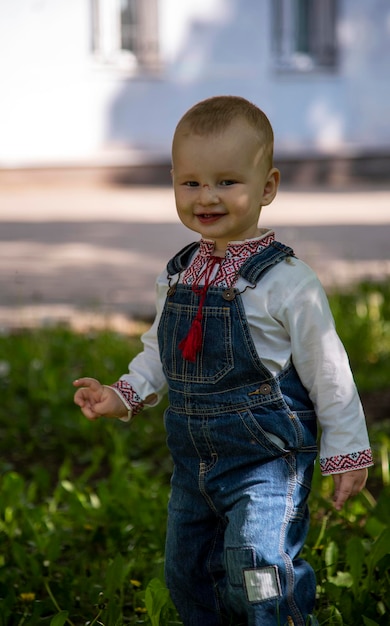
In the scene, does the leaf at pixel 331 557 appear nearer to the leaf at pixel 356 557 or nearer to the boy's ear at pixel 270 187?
the leaf at pixel 356 557

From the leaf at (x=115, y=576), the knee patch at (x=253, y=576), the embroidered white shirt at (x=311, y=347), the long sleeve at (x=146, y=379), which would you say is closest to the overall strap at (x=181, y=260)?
the long sleeve at (x=146, y=379)

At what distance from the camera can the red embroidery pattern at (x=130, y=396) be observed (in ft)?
7.70

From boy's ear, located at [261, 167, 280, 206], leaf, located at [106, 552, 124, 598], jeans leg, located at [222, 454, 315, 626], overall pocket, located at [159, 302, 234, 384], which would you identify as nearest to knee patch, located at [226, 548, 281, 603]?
jeans leg, located at [222, 454, 315, 626]

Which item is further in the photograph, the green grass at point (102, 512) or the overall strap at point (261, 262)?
the green grass at point (102, 512)

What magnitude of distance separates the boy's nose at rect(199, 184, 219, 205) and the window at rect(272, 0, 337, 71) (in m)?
14.5

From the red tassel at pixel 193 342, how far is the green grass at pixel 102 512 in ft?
1.69

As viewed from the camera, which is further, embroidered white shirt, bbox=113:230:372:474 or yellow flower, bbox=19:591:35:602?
yellow flower, bbox=19:591:35:602

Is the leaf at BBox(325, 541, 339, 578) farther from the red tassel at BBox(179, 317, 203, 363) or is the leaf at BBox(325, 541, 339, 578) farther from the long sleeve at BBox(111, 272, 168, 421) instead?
the red tassel at BBox(179, 317, 203, 363)

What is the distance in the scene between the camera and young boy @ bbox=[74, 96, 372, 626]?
2.13 metres

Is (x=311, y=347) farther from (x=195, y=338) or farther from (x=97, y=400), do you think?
(x=97, y=400)

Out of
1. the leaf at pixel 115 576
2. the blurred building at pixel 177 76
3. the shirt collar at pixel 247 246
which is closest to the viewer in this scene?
the shirt collar at pixel 247 246

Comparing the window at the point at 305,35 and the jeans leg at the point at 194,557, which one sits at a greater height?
the window at the point at 305,35

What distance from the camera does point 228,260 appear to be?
221 centimetres

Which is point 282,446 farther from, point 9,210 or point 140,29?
point 140,29
